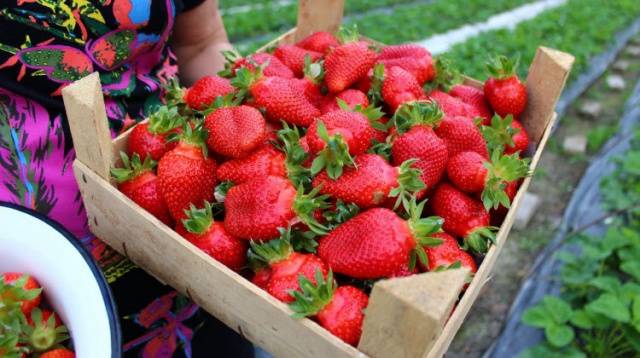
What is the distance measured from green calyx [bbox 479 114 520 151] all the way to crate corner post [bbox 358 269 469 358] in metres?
0.51

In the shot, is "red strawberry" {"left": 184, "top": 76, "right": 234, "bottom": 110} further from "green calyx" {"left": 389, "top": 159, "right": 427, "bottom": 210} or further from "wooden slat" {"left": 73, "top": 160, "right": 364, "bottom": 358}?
"green calyx" {"left": 389, "top": 159, "right": 427, "bottom": 210}

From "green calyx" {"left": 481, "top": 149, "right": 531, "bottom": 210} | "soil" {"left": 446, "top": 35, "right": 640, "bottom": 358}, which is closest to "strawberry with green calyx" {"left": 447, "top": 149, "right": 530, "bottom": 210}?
"green calyx" {"left": 481, "top": 149, "right": 531, "bottom": 210}

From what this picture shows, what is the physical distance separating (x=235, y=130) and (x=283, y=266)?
0.26 metres

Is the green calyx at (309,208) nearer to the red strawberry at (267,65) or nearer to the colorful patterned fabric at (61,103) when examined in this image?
the red strawberry at (267,65)

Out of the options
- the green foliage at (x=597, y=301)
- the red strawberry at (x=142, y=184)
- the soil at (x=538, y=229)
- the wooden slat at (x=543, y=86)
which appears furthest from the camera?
the soil at (x=538, y=229)

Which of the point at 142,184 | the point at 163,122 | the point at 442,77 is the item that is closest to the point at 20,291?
the point at 142,184

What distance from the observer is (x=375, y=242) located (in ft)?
2.89

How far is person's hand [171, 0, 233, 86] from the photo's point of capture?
4.83 ft

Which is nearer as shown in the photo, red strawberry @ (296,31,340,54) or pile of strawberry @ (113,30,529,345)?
pile of strawberry @ (113,30,529,345)

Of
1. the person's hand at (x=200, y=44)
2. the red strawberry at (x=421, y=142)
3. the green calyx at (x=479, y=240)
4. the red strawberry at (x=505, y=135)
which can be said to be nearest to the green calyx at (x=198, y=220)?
the red strawberry at (x=421, y=142)

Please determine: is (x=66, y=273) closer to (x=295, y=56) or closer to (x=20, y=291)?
(x=20, y=291)

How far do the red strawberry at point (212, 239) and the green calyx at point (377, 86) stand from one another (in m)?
0.40

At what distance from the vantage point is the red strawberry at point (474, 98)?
1.28 metres

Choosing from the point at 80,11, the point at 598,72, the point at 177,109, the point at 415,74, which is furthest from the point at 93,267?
the point at 598,72
